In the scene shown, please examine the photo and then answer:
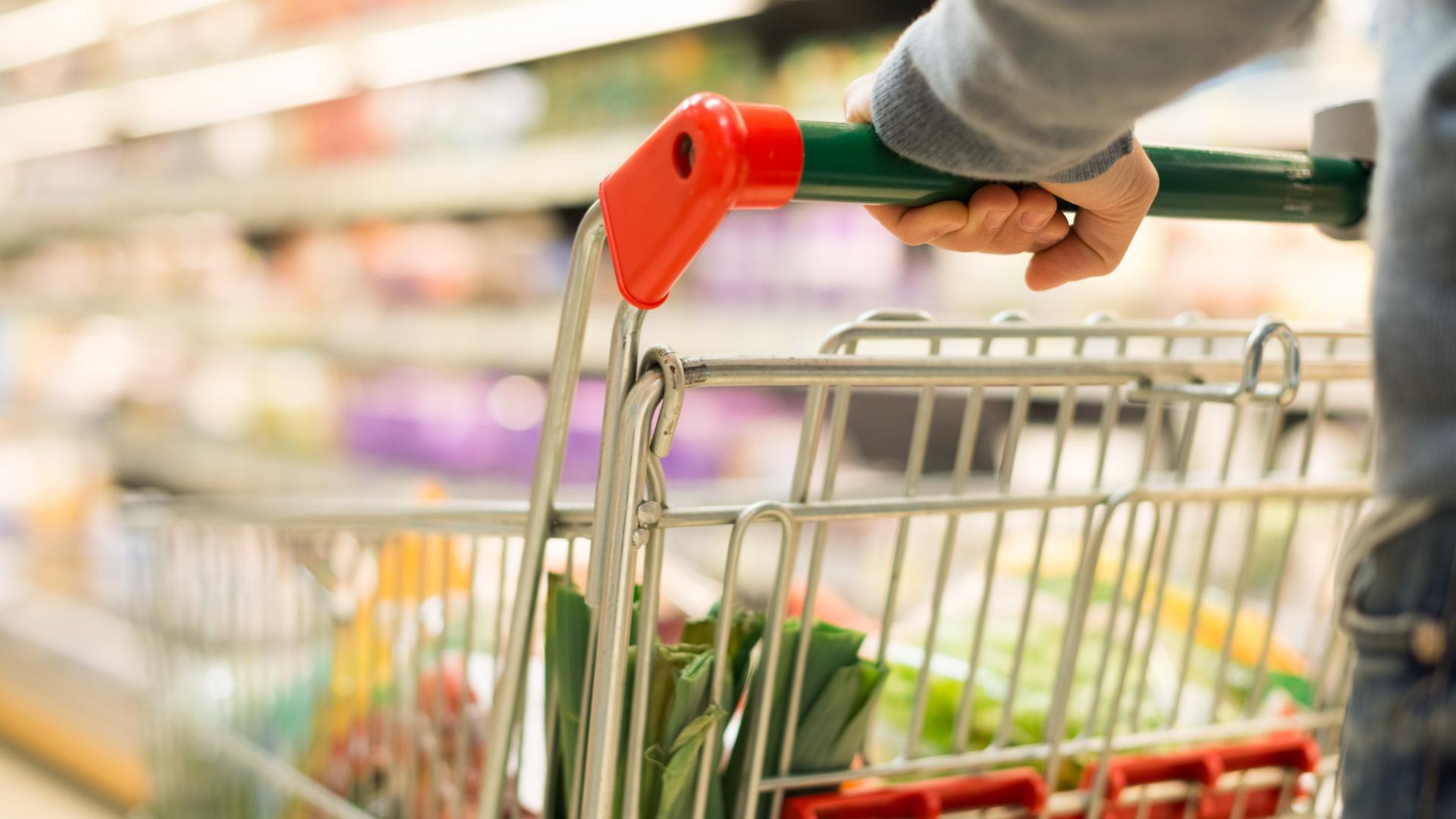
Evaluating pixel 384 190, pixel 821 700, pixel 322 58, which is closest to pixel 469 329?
pixel 384 190

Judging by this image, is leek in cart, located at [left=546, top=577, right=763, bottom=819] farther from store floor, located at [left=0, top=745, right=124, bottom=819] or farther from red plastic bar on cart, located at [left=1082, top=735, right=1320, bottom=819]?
store floor, located at [left=0, top=745, right=124, bottom=819]

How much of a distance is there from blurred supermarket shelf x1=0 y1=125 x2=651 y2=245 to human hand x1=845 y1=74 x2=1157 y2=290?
192 centimetres

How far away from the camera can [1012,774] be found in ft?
2.60

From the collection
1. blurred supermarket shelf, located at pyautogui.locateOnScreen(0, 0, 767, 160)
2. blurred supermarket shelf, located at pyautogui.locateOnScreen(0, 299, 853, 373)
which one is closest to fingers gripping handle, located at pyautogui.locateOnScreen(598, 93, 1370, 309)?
blurred supermarket shelf, located at pyautogui.locateOnScreen(0, 299, 853, 373)

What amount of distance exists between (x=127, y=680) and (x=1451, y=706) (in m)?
2.16

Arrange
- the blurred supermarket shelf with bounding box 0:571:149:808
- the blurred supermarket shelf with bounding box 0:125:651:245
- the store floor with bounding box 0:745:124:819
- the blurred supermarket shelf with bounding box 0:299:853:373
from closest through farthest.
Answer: the blurred supermarket shelf with bounding box 0:571:149:808 → the store floor with bounding box 0:745:124:819 → the blurred supermarket shelf with bounding box 0:299:853:373 → the blurred supermarket shelf with bounding box 0:125:651:245

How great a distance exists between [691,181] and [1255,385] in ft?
1.35

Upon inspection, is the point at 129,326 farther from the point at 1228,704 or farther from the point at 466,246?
the point at 1228,704

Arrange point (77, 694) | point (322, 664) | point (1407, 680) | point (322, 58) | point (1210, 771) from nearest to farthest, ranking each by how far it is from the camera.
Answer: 1. point (1407, 680)
2. point (1210, 771)
3. point (322, 664)
4. point (77, 694)
5. point (322, 58)

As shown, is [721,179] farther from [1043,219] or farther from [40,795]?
[40,795]

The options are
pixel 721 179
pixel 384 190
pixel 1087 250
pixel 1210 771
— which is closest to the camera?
pixel 721 179

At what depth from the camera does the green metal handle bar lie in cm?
53

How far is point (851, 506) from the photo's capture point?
681 millimetres

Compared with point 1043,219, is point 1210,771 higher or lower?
lower
